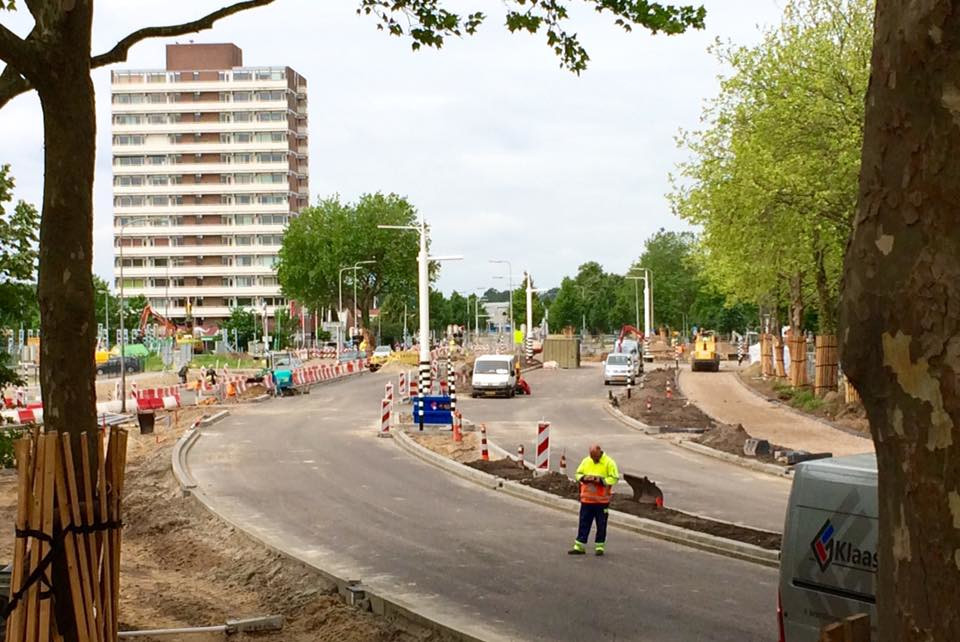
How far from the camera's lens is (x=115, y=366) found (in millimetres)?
75750

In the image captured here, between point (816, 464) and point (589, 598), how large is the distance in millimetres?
5399

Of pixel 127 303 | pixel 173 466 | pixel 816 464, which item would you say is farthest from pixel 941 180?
pixel 127 303

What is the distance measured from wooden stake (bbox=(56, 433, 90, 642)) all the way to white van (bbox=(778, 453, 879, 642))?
4.85m

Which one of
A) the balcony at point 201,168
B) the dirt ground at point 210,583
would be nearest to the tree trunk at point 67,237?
the dirt ground at point 210,583

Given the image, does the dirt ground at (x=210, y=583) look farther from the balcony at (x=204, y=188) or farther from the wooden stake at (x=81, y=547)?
the balcony at (x=204, y=188)

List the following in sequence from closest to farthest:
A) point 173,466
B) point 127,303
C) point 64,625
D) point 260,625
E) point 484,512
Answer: point 64,625 → point 260,625 → point 484,512 → point 173,466 → point 127,303

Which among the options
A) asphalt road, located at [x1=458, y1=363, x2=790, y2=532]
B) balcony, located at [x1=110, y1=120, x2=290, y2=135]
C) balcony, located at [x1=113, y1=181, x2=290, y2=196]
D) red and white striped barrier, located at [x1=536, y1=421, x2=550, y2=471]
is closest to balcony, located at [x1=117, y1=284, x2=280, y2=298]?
balcony, located at [x1=113, y1=181, x2=290, y2=196]

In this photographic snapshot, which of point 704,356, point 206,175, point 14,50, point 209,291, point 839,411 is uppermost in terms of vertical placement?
point 206,175

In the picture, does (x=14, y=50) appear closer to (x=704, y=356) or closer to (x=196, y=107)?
(x=704, y=356)

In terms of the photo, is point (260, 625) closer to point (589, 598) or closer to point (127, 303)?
point (589, 598)

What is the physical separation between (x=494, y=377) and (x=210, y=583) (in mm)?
35866

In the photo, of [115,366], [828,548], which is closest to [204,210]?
[115,366]

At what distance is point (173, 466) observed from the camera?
26.0 metres

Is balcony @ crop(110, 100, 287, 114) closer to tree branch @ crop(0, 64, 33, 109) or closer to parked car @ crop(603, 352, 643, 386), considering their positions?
parked car @ crop(603, 352, 643, 386)
